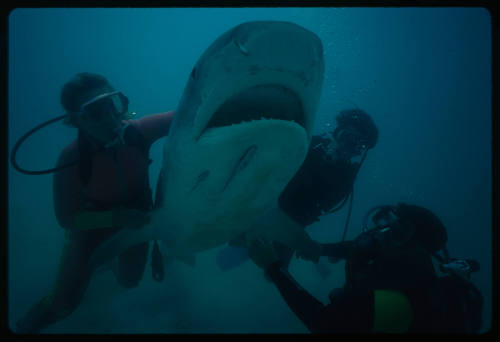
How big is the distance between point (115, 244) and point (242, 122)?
89.0 inches

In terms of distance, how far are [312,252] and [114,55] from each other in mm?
72560

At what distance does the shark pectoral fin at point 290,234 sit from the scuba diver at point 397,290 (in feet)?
1.87

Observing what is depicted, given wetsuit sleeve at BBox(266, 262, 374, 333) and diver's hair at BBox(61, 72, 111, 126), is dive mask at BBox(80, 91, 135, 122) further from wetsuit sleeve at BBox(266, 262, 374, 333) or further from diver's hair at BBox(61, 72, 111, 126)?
wetsuit sleeve at BBox(266, 262, 374, 333)

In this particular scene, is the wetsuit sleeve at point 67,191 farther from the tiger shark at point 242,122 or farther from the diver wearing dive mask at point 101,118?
the tiger shark at point 242,122

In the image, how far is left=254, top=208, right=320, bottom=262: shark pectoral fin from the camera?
3.20 metres

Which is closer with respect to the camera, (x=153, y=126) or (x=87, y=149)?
(x=87, y=149)

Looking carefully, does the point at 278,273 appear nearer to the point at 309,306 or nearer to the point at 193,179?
the point at 309,306

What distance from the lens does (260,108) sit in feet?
5.53

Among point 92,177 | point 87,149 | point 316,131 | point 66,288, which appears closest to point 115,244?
point 92,177

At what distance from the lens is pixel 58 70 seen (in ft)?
179

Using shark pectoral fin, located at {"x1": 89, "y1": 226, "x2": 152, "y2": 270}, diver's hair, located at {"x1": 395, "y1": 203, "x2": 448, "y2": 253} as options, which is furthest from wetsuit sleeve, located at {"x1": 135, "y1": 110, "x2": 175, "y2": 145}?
diver's hair, located at {"x1": 395, "y1": 203, "x2": 448, "y2": 253}

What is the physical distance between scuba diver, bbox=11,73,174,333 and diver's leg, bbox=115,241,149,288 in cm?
68

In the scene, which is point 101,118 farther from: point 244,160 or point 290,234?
point 290,234

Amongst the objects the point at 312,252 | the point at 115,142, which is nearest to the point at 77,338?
the point at 115,142
